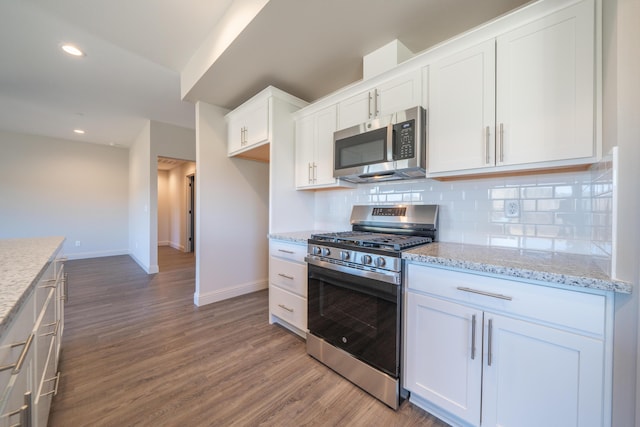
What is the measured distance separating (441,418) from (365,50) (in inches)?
102

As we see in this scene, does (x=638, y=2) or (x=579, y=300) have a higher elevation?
(x=638, y=2)

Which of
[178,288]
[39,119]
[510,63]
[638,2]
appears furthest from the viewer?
[39,119]

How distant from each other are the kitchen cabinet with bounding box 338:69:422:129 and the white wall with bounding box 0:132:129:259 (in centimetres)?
636

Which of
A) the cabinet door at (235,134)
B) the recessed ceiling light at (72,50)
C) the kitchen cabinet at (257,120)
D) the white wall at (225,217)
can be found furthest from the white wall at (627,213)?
the recessed ceiling light at (72,50)

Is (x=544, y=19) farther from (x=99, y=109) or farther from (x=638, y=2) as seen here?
(x=99, y=109)

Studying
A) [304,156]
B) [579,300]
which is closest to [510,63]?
[579,300]

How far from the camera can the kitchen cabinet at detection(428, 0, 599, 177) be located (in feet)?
3.91

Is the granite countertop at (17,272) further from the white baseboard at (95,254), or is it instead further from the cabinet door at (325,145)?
the white baseboard at (95,254)

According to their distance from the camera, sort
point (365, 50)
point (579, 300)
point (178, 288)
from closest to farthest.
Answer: point (579, 300) < point (365, 50) < point (178, 288)

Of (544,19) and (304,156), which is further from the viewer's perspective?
(304,156)

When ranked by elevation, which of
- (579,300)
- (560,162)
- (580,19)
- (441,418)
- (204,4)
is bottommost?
(441,418)

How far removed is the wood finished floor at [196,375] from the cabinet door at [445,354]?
0.66 feet

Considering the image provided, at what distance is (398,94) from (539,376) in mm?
1760

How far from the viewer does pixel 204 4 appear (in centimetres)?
191
